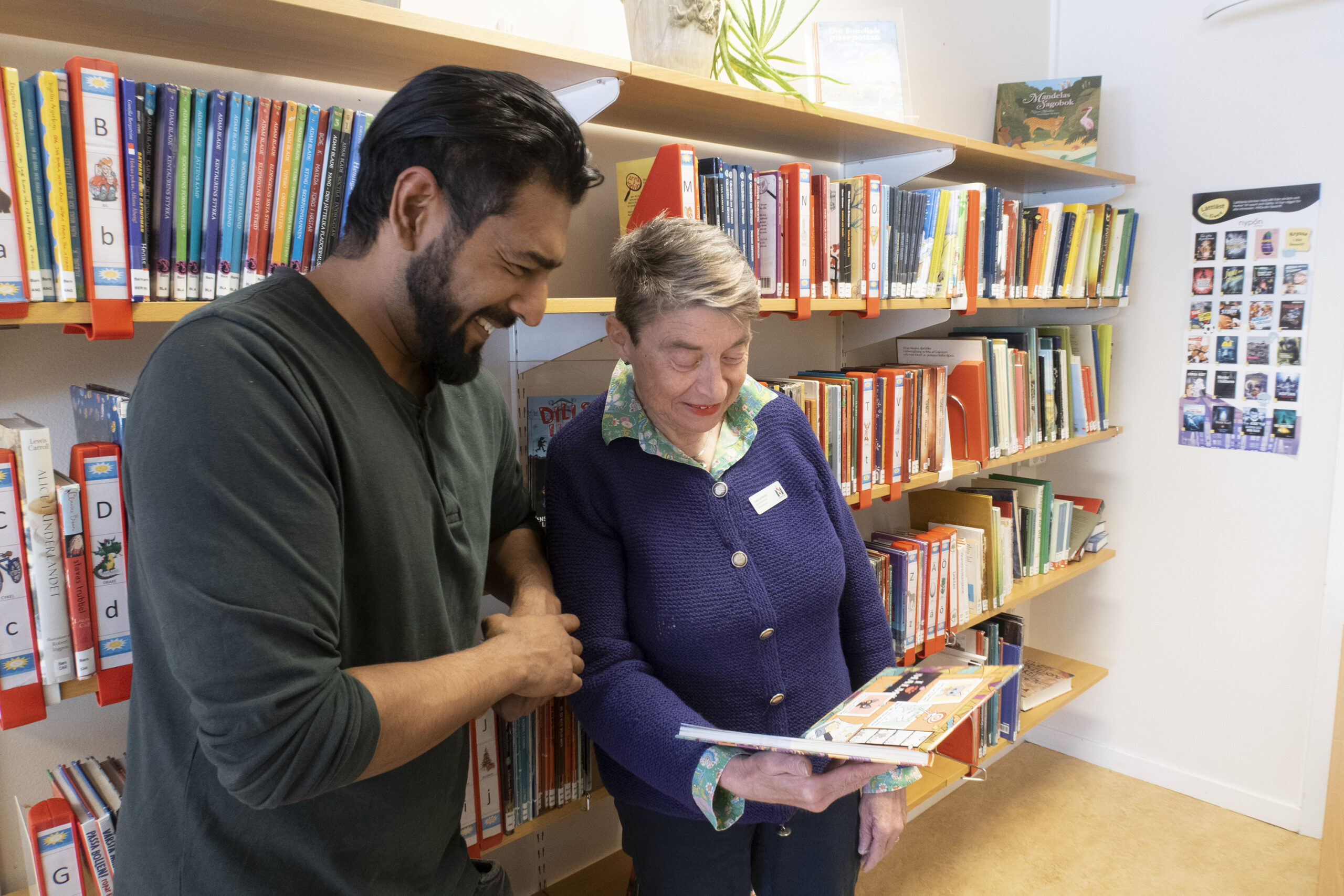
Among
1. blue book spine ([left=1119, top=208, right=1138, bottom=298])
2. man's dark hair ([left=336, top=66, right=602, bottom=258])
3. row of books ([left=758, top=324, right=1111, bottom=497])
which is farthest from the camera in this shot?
blue book spine ([left=1119, top=208, right=1138, bottom=298])

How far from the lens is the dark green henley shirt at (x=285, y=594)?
2.29ft

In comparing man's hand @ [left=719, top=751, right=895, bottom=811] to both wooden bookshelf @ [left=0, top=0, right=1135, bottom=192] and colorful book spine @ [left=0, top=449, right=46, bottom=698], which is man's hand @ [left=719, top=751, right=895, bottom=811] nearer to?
colorful book spine @ [left=0, top=449, right=46, bottom=698]

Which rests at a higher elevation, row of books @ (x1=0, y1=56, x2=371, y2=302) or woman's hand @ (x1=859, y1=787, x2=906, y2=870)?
row of books @ (x1=0, y1=56, x2=371, y2=302)

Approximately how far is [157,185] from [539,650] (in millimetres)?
734

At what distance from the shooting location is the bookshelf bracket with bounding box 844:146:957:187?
2.04m

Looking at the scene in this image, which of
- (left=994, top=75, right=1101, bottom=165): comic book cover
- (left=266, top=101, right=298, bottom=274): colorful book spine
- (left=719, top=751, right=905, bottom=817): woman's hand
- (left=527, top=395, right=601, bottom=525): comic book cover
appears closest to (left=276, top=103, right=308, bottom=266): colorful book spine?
(left=266, top=101, right=298, bottom=274): colorful book spine

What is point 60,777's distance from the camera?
1158 millimetres

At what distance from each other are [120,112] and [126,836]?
2.69ft

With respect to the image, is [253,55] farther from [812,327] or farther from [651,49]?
[812,327]

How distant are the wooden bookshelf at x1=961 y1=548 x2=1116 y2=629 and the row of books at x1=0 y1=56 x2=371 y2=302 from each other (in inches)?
81.2

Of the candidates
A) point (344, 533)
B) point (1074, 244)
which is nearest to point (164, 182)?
point (344, 533)

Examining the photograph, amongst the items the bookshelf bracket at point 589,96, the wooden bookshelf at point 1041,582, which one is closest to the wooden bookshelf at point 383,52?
the bookshelf bracket at point 589,96

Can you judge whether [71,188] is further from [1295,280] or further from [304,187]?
[1295,280]

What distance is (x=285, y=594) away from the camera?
0.72 metres
